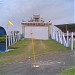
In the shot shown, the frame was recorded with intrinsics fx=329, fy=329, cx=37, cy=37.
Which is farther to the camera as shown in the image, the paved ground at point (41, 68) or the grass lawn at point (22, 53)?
the grass lawn at point (22, 53)

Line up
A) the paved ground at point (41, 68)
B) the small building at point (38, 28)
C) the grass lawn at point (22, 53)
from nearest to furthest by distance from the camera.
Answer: the paved ground at point (41, 68) < the grass lawn at point (22, 53) < the small building at point (38, 28)

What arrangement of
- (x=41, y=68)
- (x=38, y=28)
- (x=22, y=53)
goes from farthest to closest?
(x=38, y=28) < (x=22, y=53) < (x=41, y=68)

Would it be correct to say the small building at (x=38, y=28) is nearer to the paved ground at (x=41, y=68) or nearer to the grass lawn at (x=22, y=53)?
the grass lawn at (x=22, y=53)

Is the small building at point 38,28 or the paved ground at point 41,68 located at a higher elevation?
the small building at point 38,28

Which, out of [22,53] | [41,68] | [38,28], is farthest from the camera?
[38,28]

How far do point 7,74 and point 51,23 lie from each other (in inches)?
1471

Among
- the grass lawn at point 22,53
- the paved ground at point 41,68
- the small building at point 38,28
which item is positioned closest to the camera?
the paved ground at point 41,68

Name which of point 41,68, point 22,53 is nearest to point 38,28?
point 22,53

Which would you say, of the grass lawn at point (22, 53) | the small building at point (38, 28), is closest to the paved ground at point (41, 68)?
the grass lawn at point (22, 53)

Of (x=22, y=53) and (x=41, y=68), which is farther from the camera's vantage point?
(x=22, y=53)

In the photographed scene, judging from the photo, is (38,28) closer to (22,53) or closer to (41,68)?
(22,53)

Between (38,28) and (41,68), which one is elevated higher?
(38,28)

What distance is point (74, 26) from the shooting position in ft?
166

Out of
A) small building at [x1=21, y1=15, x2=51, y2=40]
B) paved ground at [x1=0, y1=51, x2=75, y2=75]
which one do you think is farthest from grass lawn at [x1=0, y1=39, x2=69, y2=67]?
small building at [x1=21, y1=15, x2=51, y2=40]
